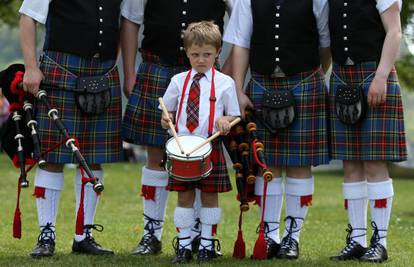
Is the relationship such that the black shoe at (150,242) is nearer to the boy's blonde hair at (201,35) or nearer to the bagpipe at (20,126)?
the bagpipe at (20,126)

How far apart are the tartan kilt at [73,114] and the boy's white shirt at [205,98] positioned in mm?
436

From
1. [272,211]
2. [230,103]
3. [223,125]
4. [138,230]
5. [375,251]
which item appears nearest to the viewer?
[223,125]

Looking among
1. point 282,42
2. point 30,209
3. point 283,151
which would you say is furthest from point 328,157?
point 30,209

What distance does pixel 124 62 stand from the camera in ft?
16.7

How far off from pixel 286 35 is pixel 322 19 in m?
0.24

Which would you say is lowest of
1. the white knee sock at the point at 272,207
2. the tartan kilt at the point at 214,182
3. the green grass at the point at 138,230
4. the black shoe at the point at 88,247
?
the green grass at the point at 138,230

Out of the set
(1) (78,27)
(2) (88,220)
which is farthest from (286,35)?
(2) (88,220)

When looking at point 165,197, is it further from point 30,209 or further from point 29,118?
point 30,209

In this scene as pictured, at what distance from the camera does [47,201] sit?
4.84 m

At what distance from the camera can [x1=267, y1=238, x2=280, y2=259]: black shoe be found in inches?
190

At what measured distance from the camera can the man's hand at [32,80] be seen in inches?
183

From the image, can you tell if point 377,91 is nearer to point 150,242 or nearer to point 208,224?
point 208,224

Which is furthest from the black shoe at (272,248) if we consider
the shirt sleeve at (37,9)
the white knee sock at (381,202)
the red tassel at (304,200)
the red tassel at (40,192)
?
the shirt sleeve at (37,9)

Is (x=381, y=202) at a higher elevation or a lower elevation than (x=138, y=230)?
higher
